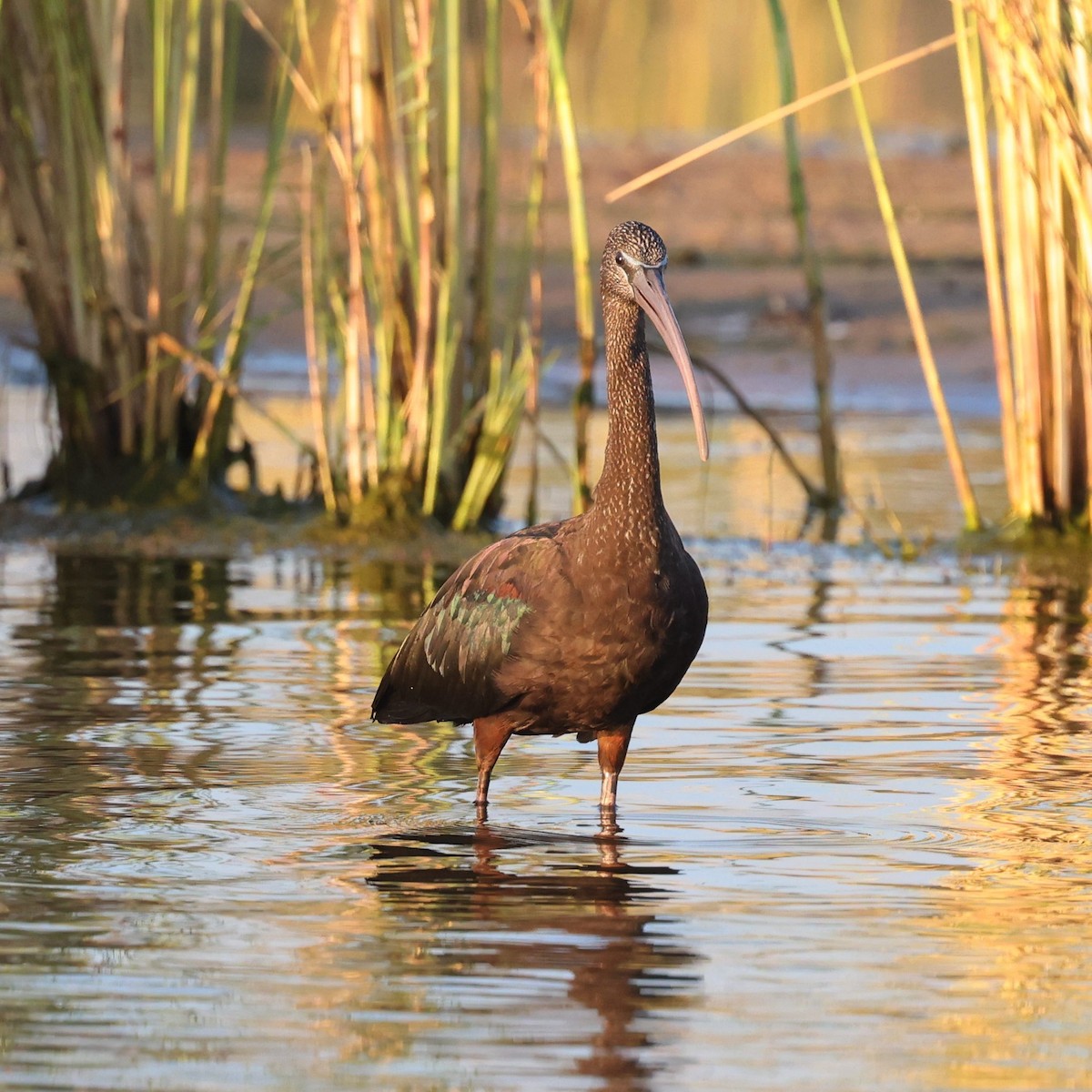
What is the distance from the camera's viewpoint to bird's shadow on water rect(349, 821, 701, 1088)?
4293 mm

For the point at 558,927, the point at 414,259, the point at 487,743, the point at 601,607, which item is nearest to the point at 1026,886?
the point at 558,927

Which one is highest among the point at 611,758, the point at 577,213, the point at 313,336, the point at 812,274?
the point at 577,213

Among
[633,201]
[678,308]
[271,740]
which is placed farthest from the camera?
[633,201]

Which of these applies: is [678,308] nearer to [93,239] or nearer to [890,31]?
[93,239]

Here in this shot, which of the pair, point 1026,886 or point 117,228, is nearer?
point 1026,886

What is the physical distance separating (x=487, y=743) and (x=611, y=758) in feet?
1.02

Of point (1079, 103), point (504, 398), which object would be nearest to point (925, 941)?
point (1079, 103)

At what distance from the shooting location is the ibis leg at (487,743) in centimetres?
609

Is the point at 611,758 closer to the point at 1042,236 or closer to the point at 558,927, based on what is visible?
the point at 558,927

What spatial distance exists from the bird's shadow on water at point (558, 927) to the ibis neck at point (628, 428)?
2.63ft

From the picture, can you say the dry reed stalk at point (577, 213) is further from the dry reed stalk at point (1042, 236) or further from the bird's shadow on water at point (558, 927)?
the bird's shadow on water at point (558, 927)

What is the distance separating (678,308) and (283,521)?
8709 millimetres

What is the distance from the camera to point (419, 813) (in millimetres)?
6113

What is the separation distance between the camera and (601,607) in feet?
18.9
